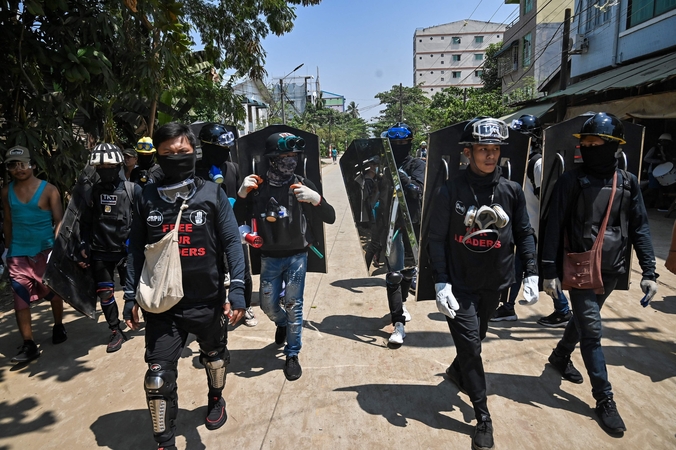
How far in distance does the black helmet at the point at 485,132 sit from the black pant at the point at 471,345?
3.13 ft

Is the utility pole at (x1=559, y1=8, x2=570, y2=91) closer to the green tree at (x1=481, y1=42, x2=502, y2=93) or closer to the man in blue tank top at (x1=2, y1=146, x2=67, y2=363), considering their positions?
the man in blue tank top at (x1=2, y1=146, x2=67, y2=363)

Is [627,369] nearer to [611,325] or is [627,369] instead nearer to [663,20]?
[611,325]

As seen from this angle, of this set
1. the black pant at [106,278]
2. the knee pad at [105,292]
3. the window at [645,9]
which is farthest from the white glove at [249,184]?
the window at [645,9]

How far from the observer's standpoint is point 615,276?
2969 millimetres

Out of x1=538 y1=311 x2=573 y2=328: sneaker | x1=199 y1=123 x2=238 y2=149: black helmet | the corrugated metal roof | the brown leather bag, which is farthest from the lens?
the corrugated metal roof

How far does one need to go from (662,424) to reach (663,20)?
11873 millimetres

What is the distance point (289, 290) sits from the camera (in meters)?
3.50

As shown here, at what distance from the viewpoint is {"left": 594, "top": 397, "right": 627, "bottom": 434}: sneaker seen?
270 cm

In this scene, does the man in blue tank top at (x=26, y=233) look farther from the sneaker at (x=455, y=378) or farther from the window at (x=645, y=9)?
the window at (x=645, y=9)

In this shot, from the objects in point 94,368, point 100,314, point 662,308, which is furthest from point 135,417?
point 662,308

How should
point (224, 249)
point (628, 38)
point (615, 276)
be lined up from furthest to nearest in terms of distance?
point (628, 38) < point (615, 276) < point (224, 249)

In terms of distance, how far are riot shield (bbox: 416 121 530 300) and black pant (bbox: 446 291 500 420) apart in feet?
→ 2.04

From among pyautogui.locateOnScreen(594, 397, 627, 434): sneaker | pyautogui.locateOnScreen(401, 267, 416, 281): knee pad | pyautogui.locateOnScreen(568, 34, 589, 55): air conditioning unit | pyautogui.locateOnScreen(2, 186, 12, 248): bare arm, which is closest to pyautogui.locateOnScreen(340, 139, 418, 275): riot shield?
pyautogui.locateOnScreen(401, 267, 416, 281): knee pad

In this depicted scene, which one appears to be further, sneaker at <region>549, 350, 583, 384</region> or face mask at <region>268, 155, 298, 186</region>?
face mask at <region>268, 155, 298, 186</region>
